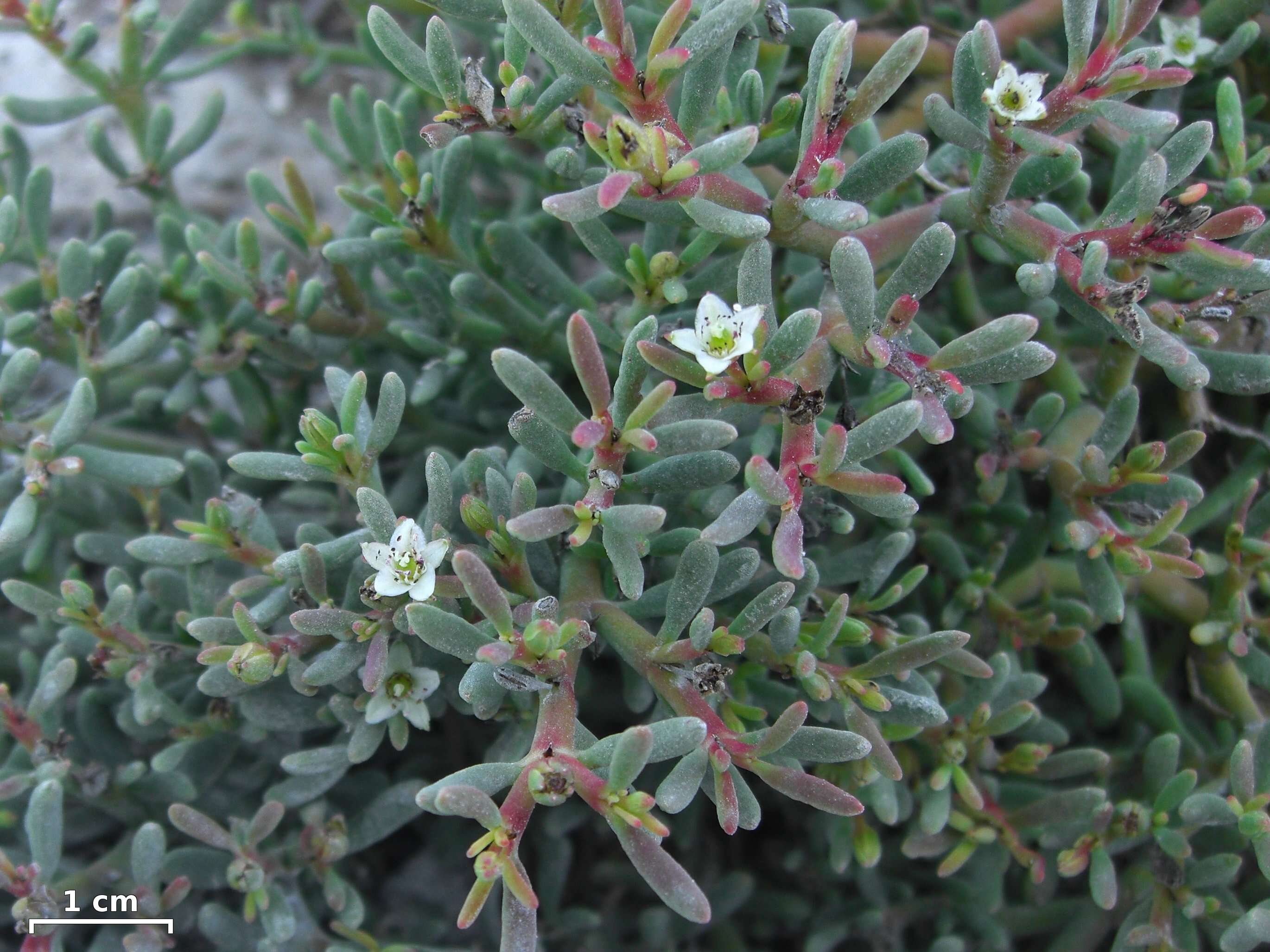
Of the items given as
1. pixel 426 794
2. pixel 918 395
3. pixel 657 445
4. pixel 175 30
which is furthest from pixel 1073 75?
pixel 175 30

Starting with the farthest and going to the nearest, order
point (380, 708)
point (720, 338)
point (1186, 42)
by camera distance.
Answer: point (1186, 42) → point (380, 708) → point (720, 338)

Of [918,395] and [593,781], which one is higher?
[918,395]

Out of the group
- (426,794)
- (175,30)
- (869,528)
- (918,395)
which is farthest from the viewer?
(175,30)

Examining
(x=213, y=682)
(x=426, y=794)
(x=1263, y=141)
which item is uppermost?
(x=1263, y=141)

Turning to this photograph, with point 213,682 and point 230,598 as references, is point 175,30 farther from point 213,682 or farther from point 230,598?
point 213,682

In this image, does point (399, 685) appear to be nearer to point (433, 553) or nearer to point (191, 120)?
point (433, 553)

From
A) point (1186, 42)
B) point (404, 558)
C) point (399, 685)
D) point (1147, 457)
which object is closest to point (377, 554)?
point (404, 558)

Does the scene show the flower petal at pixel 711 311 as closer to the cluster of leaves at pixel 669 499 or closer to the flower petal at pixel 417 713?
the cluster of leaves at pixel 669 499

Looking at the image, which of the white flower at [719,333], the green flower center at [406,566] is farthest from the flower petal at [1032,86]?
the green flower center at [406,566]
